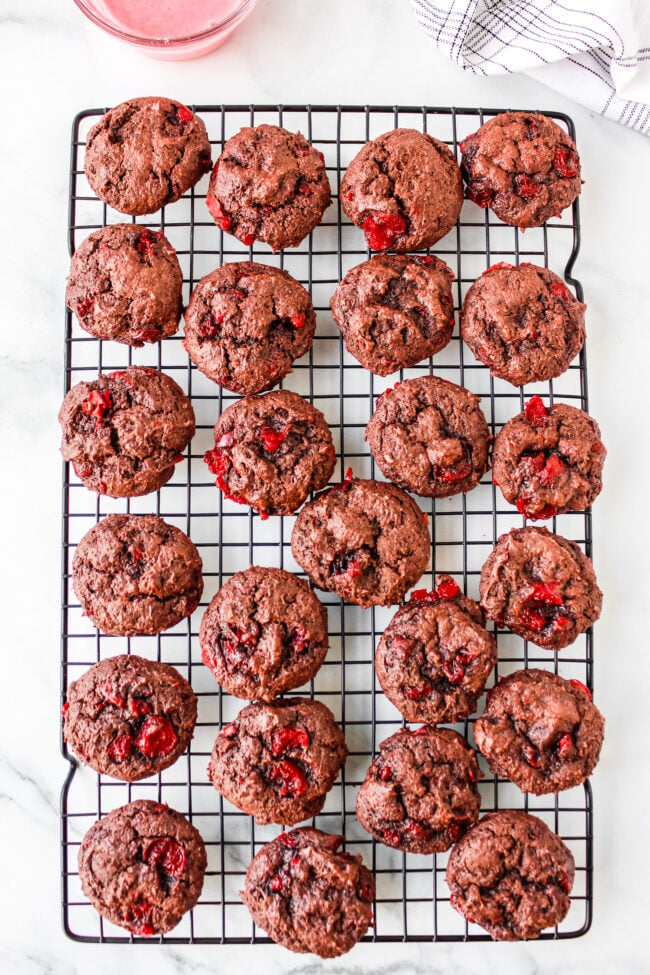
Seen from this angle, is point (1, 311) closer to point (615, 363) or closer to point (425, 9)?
point (425, 9)

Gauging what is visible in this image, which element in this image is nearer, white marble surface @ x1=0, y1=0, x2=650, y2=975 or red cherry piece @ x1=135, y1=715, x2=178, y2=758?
red cherry piece @ x1=135, y1=715, x2=178, y2=758

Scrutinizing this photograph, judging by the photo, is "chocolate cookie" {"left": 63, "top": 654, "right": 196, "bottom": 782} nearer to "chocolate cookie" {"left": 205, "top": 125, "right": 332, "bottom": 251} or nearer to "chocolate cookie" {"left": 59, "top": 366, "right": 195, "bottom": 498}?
"chocolate cookie" {"left": 59, "top": 366, "right": 195, "bottom": 498}

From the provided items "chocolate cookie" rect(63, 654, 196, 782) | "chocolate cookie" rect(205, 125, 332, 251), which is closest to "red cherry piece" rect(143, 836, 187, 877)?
"chocolate cookie" rect(63, 654, 196, 782)

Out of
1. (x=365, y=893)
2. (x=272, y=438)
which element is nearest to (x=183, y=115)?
(x=272, y=438)

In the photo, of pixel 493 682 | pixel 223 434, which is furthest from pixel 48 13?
pixel 493 682

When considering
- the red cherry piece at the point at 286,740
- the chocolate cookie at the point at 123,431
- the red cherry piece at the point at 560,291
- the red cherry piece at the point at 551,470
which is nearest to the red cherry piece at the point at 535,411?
the red cherry piece at the point at 551,470
